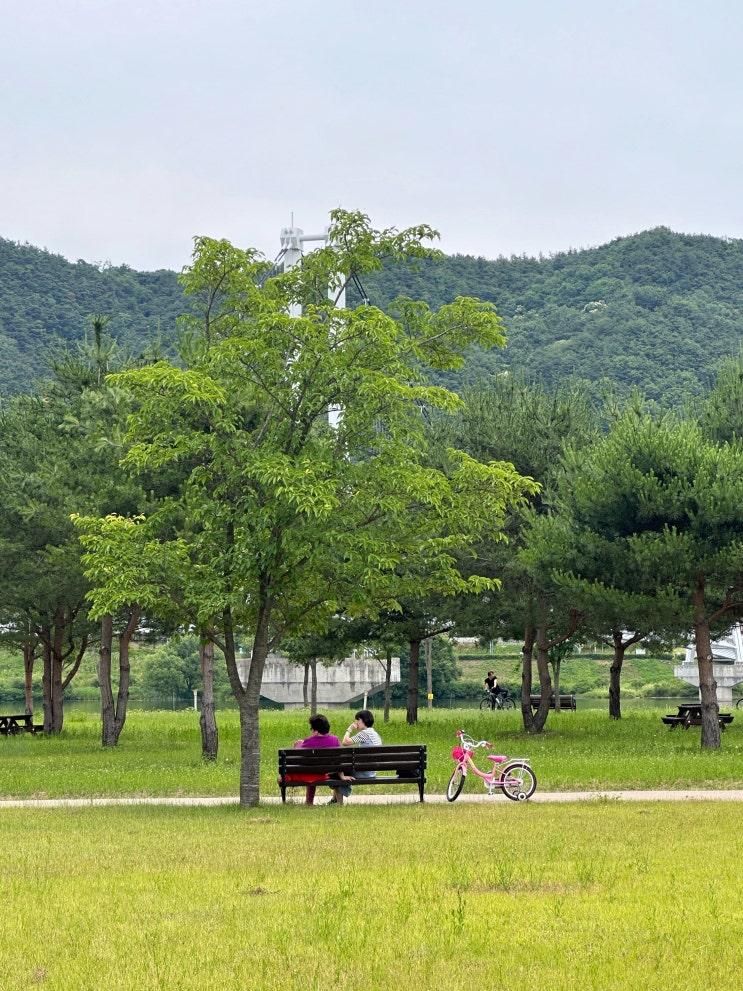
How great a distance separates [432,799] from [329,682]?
179ft

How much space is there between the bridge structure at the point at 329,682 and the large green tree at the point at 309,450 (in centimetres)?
5330

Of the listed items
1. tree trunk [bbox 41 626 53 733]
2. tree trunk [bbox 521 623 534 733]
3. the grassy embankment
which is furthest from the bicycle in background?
tree trunk [bbox 41 626 53 733]

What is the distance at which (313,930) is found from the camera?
26.5ft

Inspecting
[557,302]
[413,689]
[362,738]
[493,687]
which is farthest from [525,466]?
[557,302]

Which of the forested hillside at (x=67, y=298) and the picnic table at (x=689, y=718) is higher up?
the forested hillside at (x=67, y=298)

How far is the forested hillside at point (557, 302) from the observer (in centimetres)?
12581

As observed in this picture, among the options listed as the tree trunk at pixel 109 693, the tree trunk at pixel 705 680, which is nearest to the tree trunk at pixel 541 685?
the tree trunk at pixel 705 680

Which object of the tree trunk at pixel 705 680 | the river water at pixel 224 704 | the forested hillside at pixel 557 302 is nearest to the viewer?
the tree trunk at pixel 705 680

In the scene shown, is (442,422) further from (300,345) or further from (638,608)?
(300,345)

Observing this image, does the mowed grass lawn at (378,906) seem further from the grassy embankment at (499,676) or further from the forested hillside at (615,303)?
the forested hillside at (615,303)

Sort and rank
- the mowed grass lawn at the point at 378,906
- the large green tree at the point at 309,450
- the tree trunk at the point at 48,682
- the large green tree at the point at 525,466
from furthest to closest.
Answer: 1. the tree trunk at the point at 48,682
2. the large green tree at the point at 525,466
3. the large green tree at the point at 309,450
4. the mowed grass lawn at the point at 378,906

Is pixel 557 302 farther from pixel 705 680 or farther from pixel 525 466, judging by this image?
pixel 705 680

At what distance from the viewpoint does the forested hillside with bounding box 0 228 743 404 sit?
125812 mm

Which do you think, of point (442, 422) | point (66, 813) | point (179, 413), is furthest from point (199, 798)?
point (442, 422)
